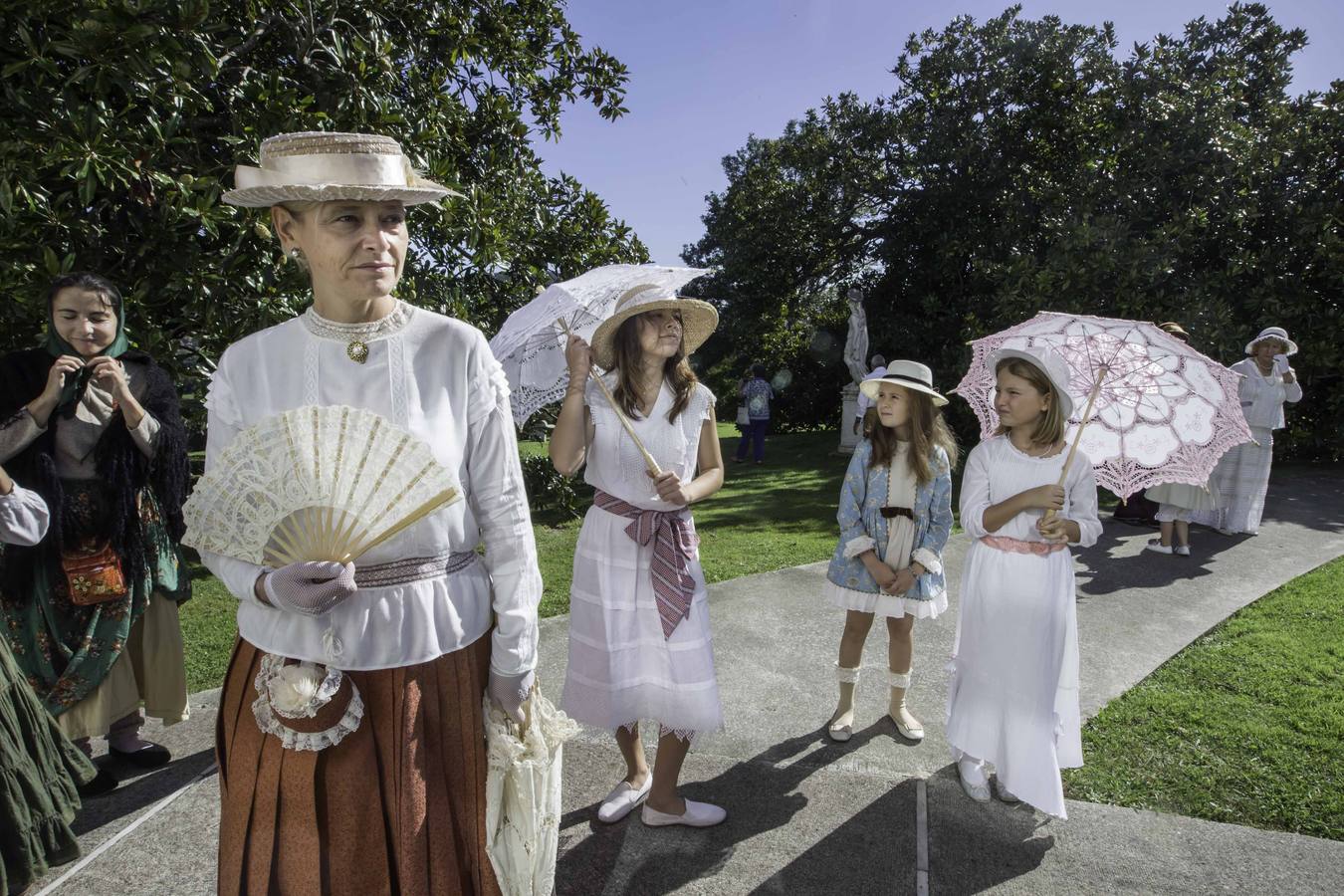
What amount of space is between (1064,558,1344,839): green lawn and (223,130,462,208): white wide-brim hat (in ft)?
11.9

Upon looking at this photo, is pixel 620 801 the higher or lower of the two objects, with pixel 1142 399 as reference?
lower

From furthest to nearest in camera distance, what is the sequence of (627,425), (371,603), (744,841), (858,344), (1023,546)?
(858,344) < (1023,546) < (744,841) < (627,425) < (371,603)

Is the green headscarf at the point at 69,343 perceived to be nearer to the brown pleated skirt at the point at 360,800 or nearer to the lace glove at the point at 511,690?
the brown pleated skirt at the point at 360,800

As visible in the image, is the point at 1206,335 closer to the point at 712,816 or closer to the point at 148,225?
the point at 712,816

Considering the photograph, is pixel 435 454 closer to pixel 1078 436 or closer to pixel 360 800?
pixel 360 800

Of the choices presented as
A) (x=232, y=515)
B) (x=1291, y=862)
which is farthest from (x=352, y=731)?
(x=1291, y=862)

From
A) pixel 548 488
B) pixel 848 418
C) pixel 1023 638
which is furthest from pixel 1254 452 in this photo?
pixel 848 418

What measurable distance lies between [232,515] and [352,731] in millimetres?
526

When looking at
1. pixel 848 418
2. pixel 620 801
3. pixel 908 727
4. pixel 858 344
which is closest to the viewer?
pixel 620 801

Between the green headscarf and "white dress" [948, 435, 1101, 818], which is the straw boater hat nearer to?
"white dress" [948, 435, 1101, 818]

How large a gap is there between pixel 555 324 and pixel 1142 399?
2.46m

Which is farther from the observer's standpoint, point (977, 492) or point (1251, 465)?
point (1251, 465)

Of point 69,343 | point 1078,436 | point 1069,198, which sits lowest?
point 1078,436

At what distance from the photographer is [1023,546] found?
325cm
